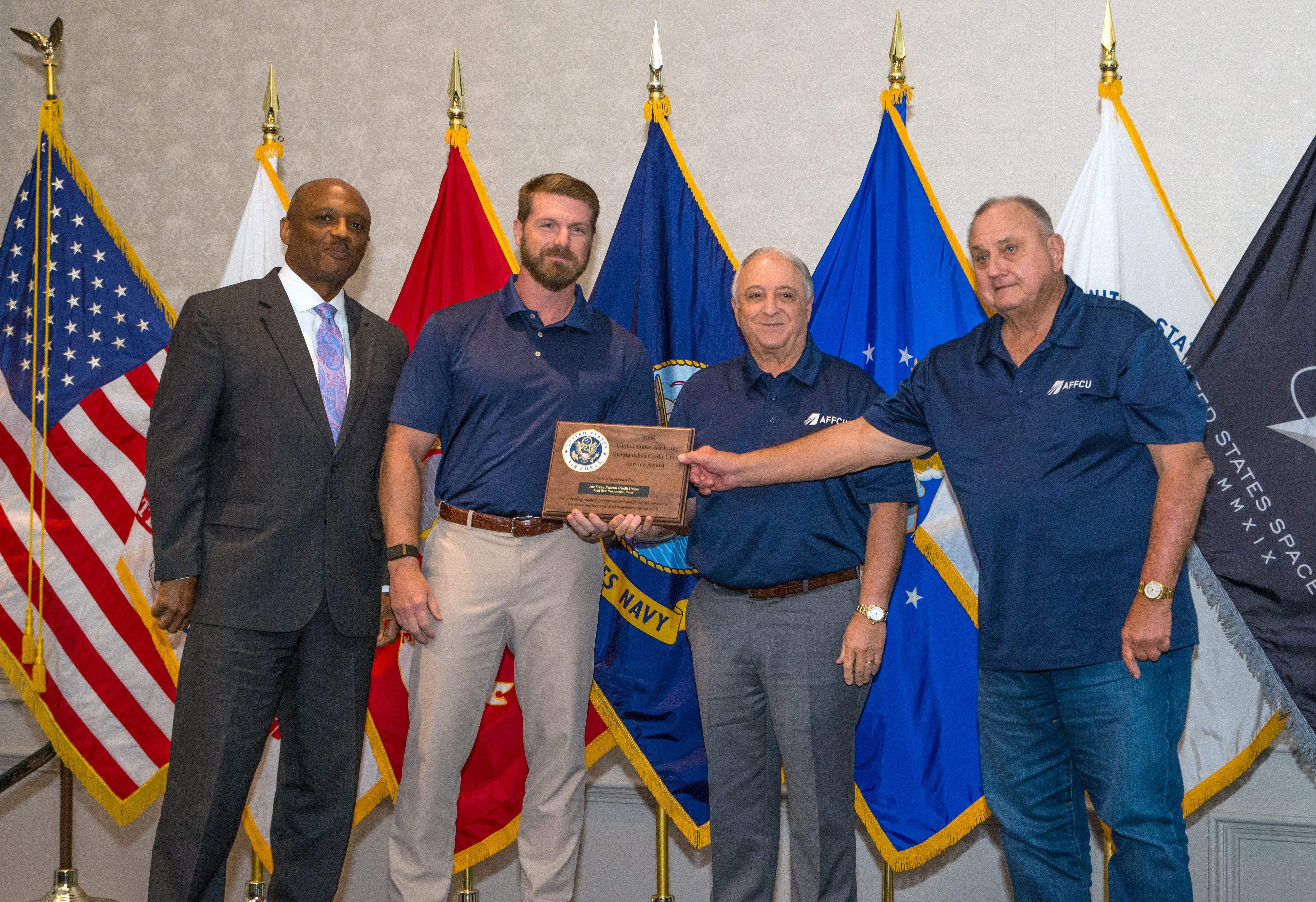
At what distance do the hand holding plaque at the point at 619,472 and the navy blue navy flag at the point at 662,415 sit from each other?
54 cm

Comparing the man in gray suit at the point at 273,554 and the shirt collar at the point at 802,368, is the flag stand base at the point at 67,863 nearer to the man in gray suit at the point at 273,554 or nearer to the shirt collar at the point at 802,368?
the man in gray suit at the point at 273,554

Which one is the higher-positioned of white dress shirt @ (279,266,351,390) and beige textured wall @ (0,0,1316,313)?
beige textured wall @ (0,0,1316,313)

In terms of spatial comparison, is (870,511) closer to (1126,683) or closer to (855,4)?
(1126,683)

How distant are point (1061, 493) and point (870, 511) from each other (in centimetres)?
53

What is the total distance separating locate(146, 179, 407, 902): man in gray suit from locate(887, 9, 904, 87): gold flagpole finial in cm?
161

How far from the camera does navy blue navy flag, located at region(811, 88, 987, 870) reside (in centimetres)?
275

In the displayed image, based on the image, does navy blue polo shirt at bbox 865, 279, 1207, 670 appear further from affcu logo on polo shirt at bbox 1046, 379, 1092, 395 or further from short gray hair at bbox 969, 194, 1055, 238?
short gray hair at bbox 969, 194, 1055, 238

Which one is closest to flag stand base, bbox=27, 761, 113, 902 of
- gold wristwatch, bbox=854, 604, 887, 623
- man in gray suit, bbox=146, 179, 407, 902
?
man in gray suit, bbox=146, 179, 407, 902

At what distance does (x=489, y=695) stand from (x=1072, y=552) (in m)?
1.40

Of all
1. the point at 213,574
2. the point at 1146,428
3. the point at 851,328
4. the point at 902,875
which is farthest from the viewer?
the point at 902,875

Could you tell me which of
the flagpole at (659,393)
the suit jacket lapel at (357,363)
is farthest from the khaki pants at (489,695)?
the flagpole at (659,393)

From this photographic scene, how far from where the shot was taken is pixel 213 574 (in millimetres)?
2266

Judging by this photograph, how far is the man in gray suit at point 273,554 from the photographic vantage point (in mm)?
2244

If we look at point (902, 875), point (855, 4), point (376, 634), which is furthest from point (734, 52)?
point (902, 875)
